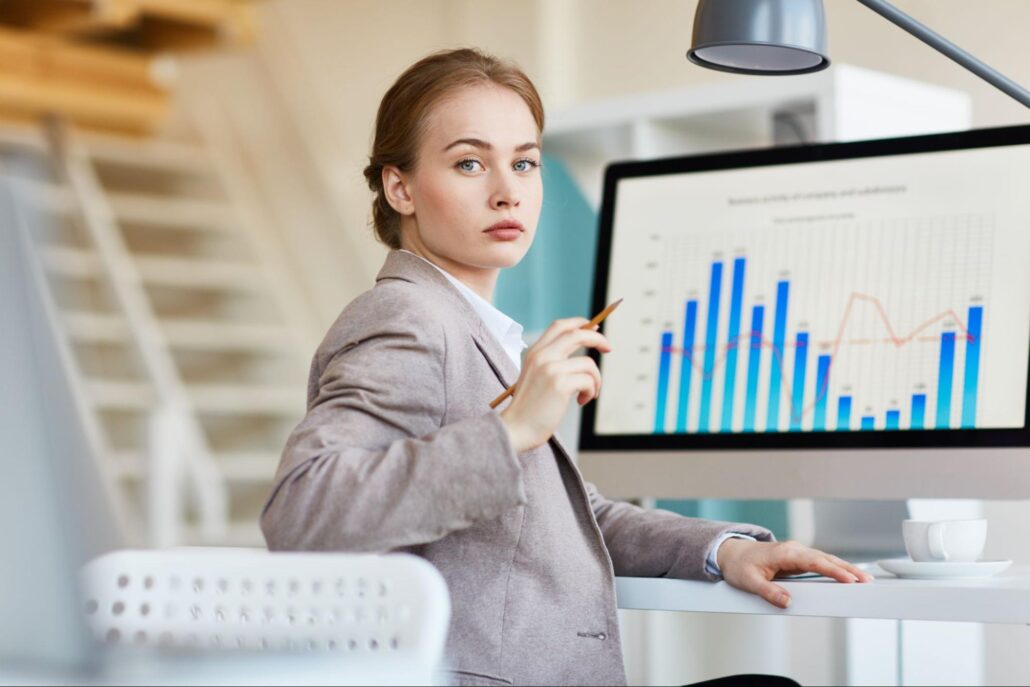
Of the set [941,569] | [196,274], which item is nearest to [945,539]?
[941,569]

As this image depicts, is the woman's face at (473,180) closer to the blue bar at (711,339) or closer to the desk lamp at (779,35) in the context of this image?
the desk lamp at (779,35)

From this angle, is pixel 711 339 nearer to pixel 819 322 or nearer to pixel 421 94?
pixel 819 322

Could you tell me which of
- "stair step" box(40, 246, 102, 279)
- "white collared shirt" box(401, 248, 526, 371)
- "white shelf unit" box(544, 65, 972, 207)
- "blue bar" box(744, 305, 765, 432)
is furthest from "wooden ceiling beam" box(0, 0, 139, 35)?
"white collared shirt" box(401, 248, 526, 371)

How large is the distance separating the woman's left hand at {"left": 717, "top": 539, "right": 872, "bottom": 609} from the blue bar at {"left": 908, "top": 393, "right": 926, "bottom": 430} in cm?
51

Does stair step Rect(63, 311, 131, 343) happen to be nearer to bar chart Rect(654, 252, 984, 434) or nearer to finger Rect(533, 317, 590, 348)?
bar chart Rect(654, 252, 984, 434)

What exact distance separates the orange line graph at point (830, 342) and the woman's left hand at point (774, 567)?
22.4 inches

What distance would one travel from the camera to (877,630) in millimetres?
2221

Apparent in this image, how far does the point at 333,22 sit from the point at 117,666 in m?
4.46

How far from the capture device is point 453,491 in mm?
1040

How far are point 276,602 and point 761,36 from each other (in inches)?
34.4

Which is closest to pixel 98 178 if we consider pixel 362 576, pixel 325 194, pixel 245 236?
pixel 245 236

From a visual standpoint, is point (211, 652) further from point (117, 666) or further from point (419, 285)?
point (419, 285)

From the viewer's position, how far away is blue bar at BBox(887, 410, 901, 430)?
178cm

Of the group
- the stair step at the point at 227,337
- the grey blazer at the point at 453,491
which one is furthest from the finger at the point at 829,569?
the stair step at the point at 227,337
